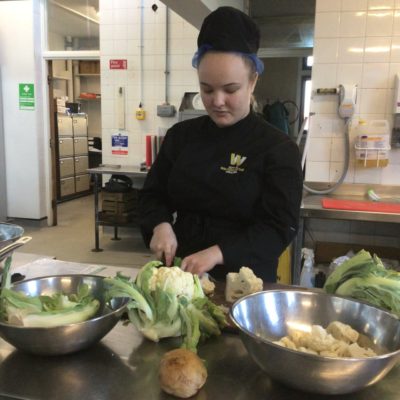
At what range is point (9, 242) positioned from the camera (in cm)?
118

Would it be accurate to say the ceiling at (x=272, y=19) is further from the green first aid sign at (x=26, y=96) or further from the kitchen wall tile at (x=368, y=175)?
the kitchen wall tile at (x=368, y=175)

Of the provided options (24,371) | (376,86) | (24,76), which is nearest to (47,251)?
(24,76)

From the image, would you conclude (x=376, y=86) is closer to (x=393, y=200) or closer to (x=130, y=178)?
(x=393, y=200)

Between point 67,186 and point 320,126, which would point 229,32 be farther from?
point 67,186

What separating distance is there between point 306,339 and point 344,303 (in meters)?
0.19

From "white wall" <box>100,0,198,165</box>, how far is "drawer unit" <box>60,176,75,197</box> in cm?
260

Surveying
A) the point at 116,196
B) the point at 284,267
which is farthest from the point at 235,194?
the point at 116,196

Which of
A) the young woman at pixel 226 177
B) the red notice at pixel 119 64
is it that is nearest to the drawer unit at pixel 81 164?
the red notice at pixel 119 64

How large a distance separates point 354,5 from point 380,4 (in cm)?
18

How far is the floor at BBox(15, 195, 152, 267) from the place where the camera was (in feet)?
14.5

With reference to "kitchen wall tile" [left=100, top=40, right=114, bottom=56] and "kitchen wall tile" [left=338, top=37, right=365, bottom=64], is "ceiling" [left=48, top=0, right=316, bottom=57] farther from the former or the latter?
"kitchen wall tile" [left=338, top=37, right=365, bottom=64]

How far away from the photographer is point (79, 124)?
763 centimetres

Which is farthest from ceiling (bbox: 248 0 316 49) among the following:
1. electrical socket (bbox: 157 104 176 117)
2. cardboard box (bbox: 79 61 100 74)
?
cardboard box (bbox: 79 61 100 74)

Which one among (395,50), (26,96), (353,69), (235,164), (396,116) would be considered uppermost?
(395,50)
